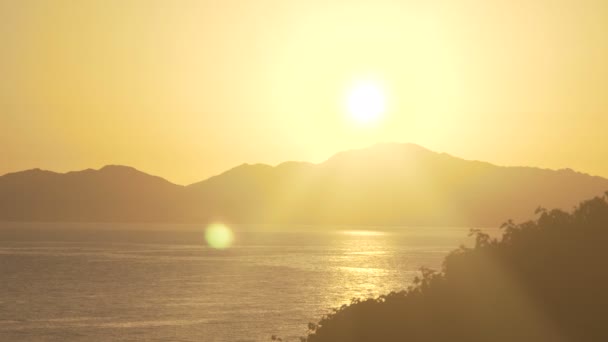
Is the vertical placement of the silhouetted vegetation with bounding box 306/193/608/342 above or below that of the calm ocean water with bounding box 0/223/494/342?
above

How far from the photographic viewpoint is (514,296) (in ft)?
103

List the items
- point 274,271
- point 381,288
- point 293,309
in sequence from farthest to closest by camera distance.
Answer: point 274,271
point 381,288
point 293,309

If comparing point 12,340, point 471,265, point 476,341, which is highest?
point 471,265

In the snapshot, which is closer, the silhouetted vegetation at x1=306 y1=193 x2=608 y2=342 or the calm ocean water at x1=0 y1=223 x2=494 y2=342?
the silhouetted vegetation at x1=306 y1=193 x2=608 y2=342

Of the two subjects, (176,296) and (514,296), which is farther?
(176,296)

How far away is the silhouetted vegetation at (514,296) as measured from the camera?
98.7 ft

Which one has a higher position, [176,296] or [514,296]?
[514,296]

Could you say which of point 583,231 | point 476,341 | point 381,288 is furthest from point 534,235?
point 381,288

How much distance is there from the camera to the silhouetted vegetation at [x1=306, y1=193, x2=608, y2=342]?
3009cm

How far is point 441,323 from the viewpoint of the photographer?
1243 inches

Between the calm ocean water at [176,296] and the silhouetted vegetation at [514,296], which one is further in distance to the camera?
the calm ocean water at [176,296]

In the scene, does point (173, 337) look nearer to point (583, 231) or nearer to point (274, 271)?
point (583, 231)

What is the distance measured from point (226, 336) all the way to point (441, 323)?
5454 cm

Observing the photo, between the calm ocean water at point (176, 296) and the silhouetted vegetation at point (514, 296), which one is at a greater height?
the silhouetted vegetation at point (514, 296)
